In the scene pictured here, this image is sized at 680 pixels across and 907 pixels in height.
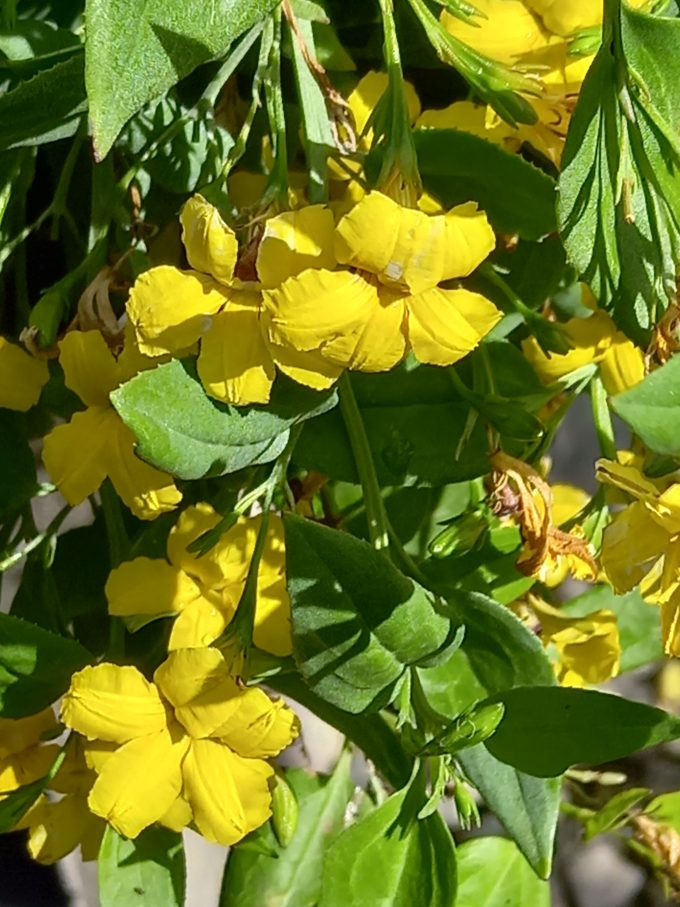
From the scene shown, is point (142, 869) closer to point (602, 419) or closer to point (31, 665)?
point (31, 665)

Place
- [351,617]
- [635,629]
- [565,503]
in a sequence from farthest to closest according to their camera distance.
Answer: [635,629] → [565,503] → [351,617]

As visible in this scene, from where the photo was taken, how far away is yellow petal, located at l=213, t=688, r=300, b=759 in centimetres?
48

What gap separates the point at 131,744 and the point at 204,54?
0.98ft

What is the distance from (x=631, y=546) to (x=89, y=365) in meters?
0.25

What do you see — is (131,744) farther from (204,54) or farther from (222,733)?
(204,54)

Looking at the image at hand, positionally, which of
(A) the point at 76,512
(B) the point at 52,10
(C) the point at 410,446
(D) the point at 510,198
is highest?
(B) the point at 52,10

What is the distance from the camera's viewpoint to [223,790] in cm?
49

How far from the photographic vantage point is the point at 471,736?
18.6 inches

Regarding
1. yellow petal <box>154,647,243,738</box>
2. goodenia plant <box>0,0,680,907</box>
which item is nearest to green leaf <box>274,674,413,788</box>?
goodenia plant <box>0,0,680,907</box>

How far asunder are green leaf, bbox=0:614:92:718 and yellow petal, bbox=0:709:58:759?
0.03 meters

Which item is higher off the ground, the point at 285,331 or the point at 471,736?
the point at 285,331

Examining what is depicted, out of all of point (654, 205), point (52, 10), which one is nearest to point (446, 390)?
point (654, 205)

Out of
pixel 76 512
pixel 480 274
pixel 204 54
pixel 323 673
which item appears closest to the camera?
pixel 204 54

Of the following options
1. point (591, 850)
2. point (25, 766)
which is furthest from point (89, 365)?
point (591, 850)
